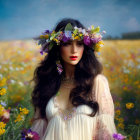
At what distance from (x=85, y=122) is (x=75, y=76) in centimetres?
41

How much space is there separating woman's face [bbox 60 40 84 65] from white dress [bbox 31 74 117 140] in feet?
0.77

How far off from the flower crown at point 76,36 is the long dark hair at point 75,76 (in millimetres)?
58

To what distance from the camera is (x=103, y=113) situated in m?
1.65

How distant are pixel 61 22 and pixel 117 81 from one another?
1710 mm

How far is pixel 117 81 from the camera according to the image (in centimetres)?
329

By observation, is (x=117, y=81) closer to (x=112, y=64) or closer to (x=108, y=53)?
(x=112, y=64)

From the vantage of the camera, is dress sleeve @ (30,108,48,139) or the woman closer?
the woman

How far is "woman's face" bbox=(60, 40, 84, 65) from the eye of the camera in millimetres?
1726

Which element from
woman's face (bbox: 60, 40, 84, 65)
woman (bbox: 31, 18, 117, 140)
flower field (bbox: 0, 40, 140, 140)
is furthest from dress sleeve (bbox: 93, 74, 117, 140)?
flower field (bbox: 0, 40, 140, 140)

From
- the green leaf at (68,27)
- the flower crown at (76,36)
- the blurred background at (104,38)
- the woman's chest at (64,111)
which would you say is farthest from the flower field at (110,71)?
the green leaf at (68,27)

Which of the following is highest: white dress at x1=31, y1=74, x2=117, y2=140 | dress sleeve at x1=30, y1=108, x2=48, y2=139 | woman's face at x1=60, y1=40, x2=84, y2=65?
woman's face at x1=60, y1=40, x2=84, y2=65

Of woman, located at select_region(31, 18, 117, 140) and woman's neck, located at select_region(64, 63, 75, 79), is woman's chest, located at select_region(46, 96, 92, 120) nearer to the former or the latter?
woman, located at select_region(31, 18, 117, 140)

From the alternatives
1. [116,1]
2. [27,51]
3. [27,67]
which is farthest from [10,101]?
[116,1]

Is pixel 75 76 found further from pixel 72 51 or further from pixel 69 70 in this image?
pixel 72 51
